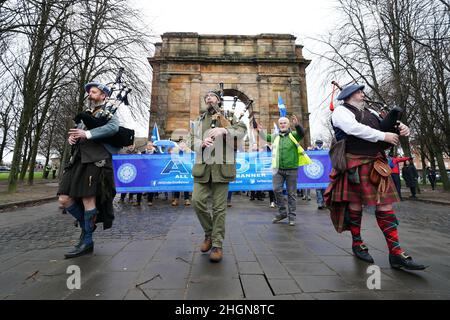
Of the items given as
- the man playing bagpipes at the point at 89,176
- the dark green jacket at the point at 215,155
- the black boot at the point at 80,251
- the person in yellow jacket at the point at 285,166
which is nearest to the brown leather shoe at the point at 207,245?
the dark green jacket at the point at 215,155

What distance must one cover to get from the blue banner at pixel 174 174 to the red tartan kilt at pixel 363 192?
22.4 feet

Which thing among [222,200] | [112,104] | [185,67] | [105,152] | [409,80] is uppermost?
[185,67]

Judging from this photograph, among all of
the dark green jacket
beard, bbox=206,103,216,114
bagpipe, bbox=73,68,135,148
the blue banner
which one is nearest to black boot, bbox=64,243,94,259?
bagpipe, bbox=73,68,135,148

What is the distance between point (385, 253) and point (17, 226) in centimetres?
670

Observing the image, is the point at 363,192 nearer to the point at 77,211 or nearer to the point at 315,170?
the point at 77,211

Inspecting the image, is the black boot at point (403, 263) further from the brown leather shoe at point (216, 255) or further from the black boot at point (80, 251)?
the black boot at point (80, 251)

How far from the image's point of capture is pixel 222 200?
129 inches

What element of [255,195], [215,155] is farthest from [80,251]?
[255,195]

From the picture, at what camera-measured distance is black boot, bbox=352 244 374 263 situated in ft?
9.60

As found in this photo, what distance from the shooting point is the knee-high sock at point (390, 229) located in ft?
8.97
